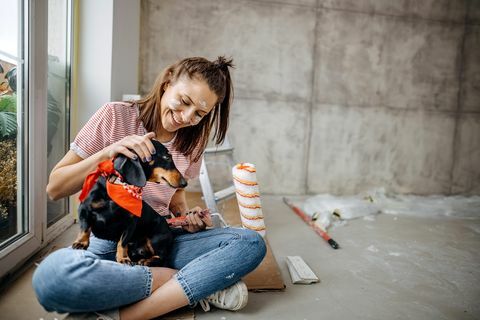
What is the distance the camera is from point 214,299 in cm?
122

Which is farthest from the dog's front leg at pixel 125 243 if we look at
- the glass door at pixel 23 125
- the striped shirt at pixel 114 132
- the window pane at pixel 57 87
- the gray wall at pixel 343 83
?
the gray wall at pixel 343 83

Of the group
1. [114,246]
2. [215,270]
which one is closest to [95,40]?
[114,246]

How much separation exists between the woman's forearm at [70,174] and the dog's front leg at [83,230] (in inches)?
3.8

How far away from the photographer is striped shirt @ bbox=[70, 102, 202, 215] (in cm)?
106

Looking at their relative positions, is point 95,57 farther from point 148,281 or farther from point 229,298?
point 229,298

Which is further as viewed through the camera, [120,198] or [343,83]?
[343,83]

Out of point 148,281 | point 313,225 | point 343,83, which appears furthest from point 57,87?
point 343,83

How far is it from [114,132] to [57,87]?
1017 millimetres

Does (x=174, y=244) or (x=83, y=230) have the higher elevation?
(x=83, y=230)

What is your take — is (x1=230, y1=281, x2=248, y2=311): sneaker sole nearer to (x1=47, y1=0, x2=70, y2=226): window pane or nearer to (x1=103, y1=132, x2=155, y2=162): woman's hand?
(x1=103, y1=132, x2=155, y2=162): woman's hand

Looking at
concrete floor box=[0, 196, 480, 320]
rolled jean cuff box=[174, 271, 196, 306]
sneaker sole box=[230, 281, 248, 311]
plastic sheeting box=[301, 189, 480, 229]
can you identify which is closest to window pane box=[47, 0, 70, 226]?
concrete floor box=[0, 196, 480, 320]

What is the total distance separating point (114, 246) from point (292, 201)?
2.21 m

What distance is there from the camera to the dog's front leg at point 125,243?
99 centimetres

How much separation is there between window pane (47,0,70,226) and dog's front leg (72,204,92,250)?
39.0 inches
